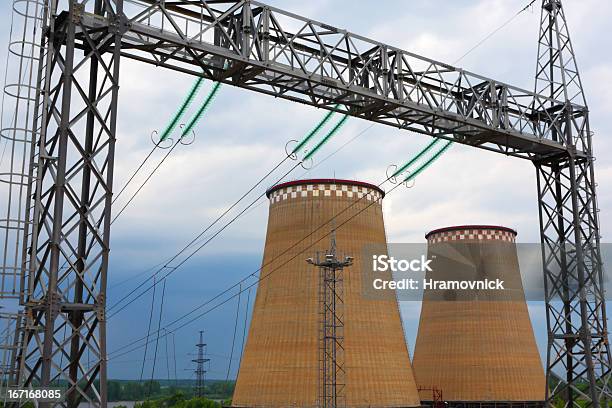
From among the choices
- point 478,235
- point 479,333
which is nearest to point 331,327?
point 479,333

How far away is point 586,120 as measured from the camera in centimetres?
2033

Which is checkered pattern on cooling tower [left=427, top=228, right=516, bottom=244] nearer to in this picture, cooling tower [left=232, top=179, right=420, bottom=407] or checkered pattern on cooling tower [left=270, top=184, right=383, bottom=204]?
cooling tower [left=232, top=179, right=420, bottom=407]

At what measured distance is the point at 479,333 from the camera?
29.1m

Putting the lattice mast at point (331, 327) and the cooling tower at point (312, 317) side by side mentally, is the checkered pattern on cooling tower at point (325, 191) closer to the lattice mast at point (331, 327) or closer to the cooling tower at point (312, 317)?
the cooling tower at point (312, 317)

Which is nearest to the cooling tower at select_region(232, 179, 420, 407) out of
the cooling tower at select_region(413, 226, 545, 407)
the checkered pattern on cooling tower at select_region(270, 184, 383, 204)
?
the checkered pattern on cooling tower at select_region(270, 184, 383, 204)

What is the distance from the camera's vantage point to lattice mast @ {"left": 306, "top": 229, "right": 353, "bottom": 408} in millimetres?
19919

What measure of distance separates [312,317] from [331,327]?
2.92ft

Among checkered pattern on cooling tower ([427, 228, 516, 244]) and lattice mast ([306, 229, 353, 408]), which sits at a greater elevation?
checkered pattern on cooling tower ([427, 228, 516, 244])

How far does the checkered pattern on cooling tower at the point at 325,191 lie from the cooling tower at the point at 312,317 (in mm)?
32

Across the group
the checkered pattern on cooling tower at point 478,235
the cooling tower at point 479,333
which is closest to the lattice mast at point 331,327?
the cooling tower at point 479,333

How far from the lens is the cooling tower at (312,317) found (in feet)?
67.4

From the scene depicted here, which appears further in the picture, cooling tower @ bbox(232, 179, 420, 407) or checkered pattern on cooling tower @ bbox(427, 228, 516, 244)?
checkered pattern on cooling tower @ bbox(427, 228, 516, 244)

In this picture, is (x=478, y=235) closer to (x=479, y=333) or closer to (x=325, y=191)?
(x=479, y=333)

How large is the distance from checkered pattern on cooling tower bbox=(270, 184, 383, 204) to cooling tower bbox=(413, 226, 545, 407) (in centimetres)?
951
